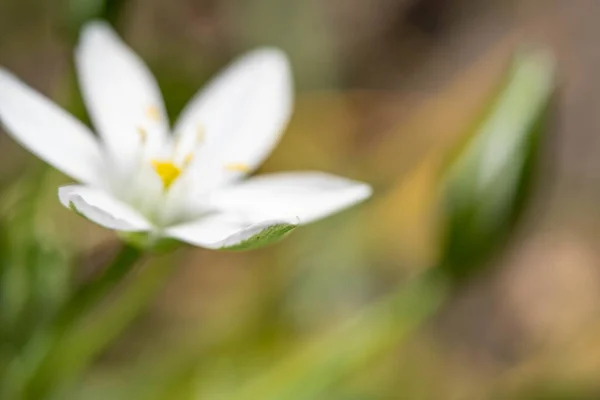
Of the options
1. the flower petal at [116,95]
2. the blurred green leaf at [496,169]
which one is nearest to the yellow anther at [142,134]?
the flower petal at [116,95]

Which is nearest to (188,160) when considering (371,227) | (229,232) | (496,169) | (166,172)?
(166,172)

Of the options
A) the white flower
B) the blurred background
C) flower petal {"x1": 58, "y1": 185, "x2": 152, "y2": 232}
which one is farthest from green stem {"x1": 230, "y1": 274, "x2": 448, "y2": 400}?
flower petal {"x1": 58, "y1": 185, "x2": 152, "y2": 232}

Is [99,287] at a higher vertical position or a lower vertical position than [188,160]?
lower

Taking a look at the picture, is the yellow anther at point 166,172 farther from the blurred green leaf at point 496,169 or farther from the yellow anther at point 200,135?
the blurred green leaf at point 496,169

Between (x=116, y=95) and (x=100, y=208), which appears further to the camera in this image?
(x=116, y=95)

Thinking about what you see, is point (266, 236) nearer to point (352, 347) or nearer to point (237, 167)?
point (237, 167)

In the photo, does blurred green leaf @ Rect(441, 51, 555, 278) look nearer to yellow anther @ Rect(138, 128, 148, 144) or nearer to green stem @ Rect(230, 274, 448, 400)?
green stem @ Rect(230, 274, 448, 400)
